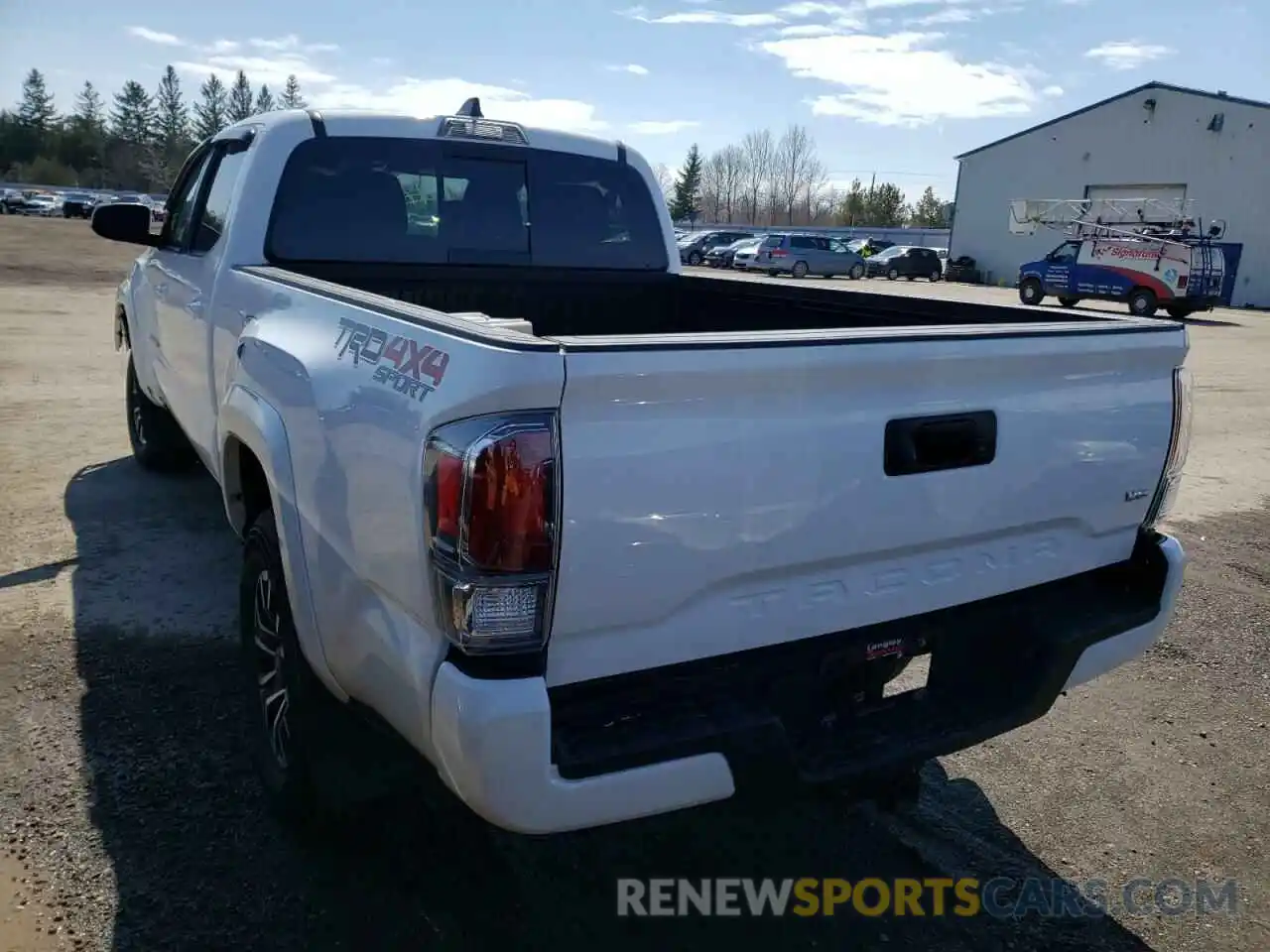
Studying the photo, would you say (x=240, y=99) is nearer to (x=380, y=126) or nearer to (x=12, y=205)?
(x=12, y=205)

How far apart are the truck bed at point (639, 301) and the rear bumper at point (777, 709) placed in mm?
1117

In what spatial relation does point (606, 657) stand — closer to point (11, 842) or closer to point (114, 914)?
point (114, 914)

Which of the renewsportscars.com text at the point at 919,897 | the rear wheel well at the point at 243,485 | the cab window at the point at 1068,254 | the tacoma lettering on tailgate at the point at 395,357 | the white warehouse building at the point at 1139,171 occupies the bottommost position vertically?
the renewsportscars.com text at the point at 919,897

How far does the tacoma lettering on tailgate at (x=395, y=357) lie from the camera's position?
2.08 m

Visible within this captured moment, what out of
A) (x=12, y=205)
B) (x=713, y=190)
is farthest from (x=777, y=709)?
(x=713, y=190)

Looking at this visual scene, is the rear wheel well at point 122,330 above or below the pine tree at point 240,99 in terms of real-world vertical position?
below

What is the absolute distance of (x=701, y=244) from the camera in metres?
51.7

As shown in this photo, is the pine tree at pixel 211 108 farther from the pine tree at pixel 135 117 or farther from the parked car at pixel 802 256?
the parked car at pixel 802 256

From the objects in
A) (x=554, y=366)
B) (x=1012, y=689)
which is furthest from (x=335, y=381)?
(x=1012, y=689)

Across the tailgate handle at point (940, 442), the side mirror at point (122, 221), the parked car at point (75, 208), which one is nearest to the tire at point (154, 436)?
the side mirror at point (122, 221)

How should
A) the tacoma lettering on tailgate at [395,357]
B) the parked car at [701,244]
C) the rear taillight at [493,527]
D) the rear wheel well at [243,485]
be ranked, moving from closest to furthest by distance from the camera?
the rear taillight at [493,527], the tacoma lettering on tailgate at [395,357], the rear wheel well at [243,485], the parked car at [701,244]

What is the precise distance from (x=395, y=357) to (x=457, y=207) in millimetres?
2357

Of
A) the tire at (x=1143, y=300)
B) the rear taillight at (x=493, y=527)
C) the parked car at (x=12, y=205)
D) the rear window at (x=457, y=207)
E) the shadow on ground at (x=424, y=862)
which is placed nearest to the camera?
the rear taillight at (x=493, y=527)

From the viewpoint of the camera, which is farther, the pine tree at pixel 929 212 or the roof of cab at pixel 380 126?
the pine tree at pixel 929 212
